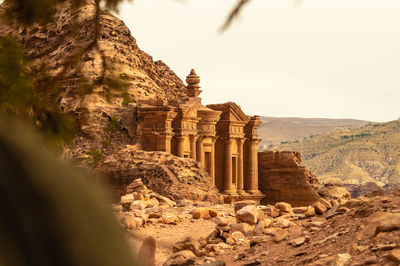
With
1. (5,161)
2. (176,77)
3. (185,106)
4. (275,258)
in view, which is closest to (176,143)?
(185,106)

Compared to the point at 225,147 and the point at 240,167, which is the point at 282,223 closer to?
the point at 225,147

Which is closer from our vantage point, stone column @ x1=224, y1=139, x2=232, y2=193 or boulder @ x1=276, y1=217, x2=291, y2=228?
boulder @ x1=276, y1=217, x2=291, y2=228

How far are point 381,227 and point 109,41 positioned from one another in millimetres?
33125

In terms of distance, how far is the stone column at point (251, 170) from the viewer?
39.6 metres

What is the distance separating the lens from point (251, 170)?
130ft

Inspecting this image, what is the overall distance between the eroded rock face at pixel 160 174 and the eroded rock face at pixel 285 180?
15.7 metres

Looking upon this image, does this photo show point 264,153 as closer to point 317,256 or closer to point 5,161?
point 317,256

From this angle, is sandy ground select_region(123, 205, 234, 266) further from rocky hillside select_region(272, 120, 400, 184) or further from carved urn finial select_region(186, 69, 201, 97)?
rocky hillside select_region(272, 120, 400, 184)

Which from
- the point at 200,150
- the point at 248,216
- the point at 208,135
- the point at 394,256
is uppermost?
the point at 208,135

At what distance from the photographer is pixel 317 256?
8.32 m

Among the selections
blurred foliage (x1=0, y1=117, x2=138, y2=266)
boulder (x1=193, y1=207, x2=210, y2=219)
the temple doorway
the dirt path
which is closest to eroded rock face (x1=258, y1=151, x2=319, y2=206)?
the temple doorway

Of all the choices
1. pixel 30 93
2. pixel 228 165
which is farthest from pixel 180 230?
pixel 228 165

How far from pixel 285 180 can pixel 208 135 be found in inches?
281

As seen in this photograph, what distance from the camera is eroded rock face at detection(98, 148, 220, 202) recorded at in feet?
71.8
